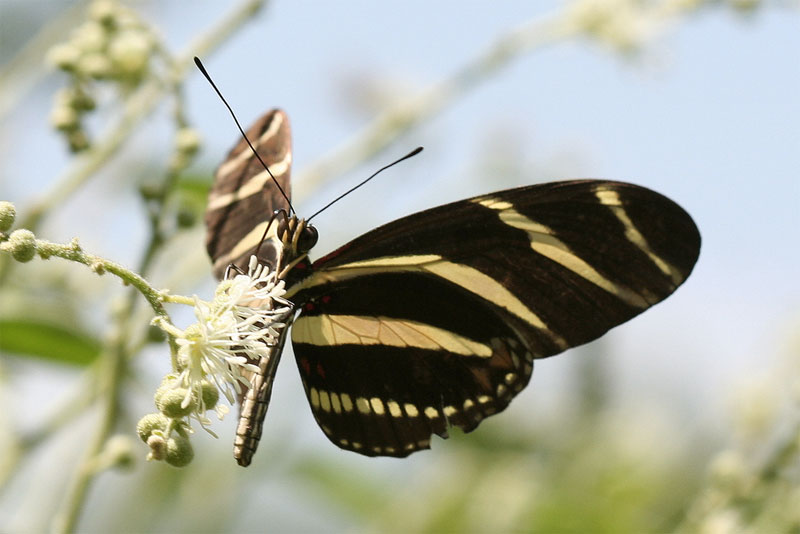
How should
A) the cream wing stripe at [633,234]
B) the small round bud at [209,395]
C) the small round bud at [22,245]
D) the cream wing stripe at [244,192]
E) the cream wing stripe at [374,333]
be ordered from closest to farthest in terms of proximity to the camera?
1. the small round bud at [22,245]
2. the small round bud at [209,395]
3. the cream wing stripe at [633,234]
4. the cream wing stripe at [374,333]
5. the cream wing stripe at [244,192]

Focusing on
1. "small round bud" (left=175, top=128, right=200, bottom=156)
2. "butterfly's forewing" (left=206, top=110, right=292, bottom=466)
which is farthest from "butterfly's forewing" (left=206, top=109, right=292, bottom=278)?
"small round bud" (left=175, top=128, right=200, bottom=156)

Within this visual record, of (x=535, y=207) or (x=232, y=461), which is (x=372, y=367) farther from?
(x=232, y=461)

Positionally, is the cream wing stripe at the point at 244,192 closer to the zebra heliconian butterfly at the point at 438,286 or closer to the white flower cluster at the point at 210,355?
the zebra heliconian butterfly at the point at 438,286

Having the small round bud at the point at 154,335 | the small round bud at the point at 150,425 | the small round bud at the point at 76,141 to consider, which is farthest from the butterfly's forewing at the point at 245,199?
the small round bud at the point at 150,425

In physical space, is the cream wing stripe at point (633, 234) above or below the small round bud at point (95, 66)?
below

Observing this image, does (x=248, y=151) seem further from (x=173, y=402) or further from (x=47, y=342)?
(x=173, y=402)

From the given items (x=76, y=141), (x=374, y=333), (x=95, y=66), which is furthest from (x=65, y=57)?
(x=374, y=333)
